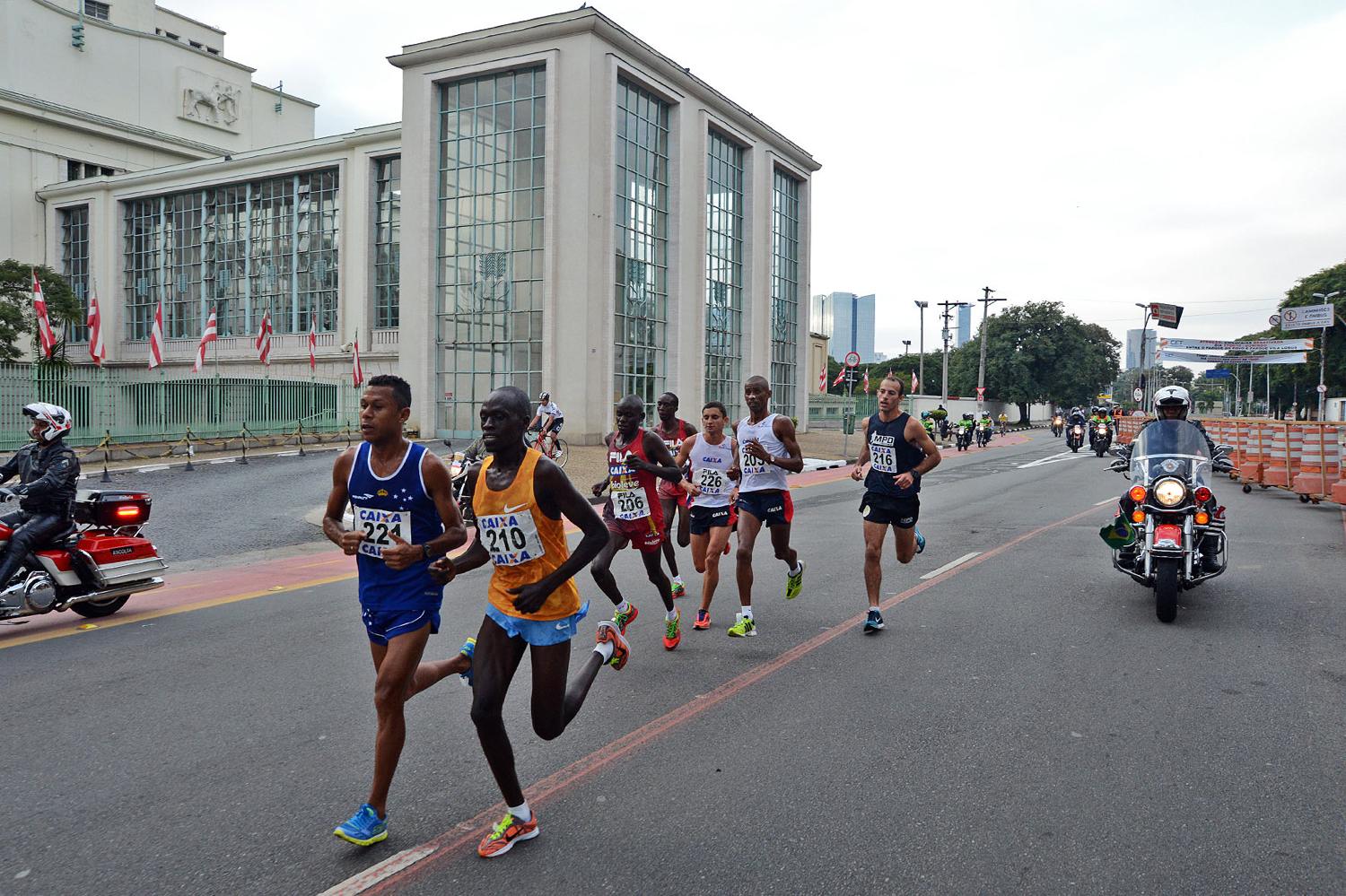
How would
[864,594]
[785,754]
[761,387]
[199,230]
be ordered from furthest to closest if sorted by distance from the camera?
[199,230]
[864,594]
[761,387]
[785,754]

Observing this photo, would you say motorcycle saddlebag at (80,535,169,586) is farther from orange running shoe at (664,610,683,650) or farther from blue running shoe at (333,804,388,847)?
blue running shoe at (333,804,388,847)

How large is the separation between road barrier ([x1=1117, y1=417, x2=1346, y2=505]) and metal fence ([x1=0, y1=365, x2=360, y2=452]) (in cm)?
2611

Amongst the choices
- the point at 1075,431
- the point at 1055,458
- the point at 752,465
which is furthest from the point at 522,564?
the point at 1075,431

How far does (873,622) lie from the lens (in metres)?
7.08

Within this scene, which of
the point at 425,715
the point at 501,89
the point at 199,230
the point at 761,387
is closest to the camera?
the point at 425,715

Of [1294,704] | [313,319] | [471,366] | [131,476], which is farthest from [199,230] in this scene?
[1294,704]

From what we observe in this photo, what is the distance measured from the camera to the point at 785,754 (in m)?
4.59

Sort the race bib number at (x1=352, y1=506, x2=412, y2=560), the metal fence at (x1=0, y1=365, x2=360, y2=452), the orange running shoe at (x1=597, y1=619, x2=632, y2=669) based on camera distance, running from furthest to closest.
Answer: the metal fence at (x1=0, y1=365, x2=360, y2=452), the orange running shoe at (x1=597, y1=619, x2=632, y2=669), the race bib number at (x1=352, y1=506, x2=412, y2=560)

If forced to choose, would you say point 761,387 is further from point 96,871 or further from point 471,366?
point 471,366

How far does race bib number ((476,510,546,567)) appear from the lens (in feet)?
12.3

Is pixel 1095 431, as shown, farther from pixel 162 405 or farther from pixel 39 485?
pixel 39 485

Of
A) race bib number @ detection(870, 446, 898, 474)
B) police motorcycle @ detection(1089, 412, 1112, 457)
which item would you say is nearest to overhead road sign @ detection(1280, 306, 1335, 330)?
police motorcycle @ detection(1089, 412, 1112, 457)

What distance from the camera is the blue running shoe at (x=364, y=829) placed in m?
3.58

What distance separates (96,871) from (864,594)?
21.2 ft
